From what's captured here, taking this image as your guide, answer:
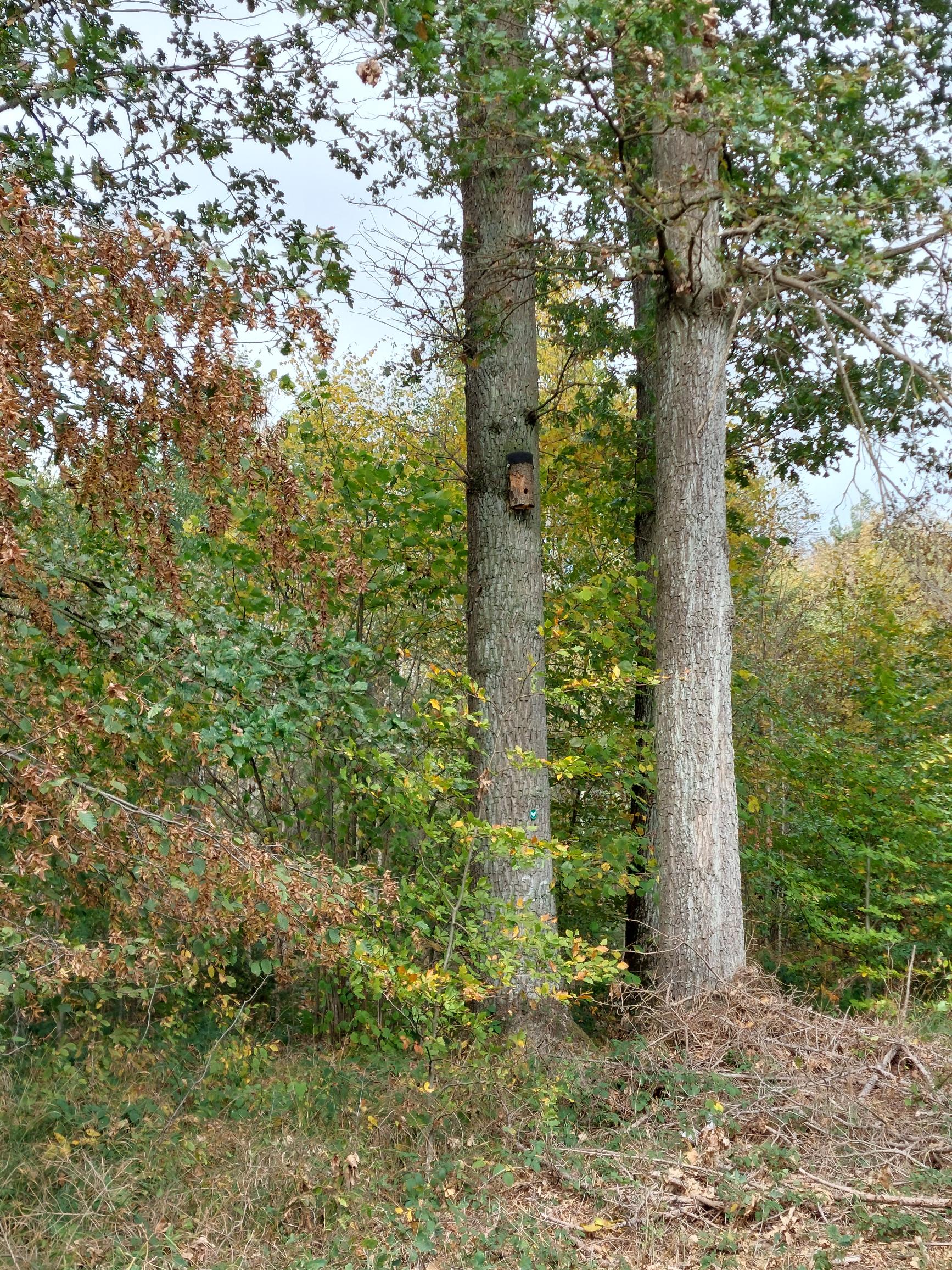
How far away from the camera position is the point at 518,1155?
15.1 ft

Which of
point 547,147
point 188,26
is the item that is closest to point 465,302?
point 547,147

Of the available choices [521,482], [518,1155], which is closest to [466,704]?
[521,482]

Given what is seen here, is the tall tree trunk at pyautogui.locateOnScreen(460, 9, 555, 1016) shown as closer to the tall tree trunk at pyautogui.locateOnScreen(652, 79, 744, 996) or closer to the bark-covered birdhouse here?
the bark-covered birdhouse

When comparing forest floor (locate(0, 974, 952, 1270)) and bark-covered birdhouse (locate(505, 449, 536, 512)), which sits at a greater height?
bark-covered birdhouse (locate(505, 449, 536, 512))

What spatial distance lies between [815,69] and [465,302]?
9.22 feet

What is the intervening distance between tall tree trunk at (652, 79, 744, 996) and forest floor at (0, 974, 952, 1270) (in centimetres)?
40

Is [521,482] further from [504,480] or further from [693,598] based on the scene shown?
[693,598]

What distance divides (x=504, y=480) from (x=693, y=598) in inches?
55.5

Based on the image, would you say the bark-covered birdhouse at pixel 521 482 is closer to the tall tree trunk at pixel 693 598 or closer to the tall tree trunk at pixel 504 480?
the tall tree trunk at pixel 504 480

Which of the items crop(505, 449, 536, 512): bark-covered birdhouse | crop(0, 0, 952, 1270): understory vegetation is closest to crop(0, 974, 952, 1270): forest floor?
crop(0, 0, 952, 1270): understory vegetation

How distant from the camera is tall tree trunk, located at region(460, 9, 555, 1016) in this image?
6113 mm

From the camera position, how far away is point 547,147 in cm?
553

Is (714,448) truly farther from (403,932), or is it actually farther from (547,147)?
(403,932)

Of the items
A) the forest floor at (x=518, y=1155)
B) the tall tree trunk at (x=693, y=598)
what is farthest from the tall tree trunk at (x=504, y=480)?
the forest floor at (x=518, y=1155)
